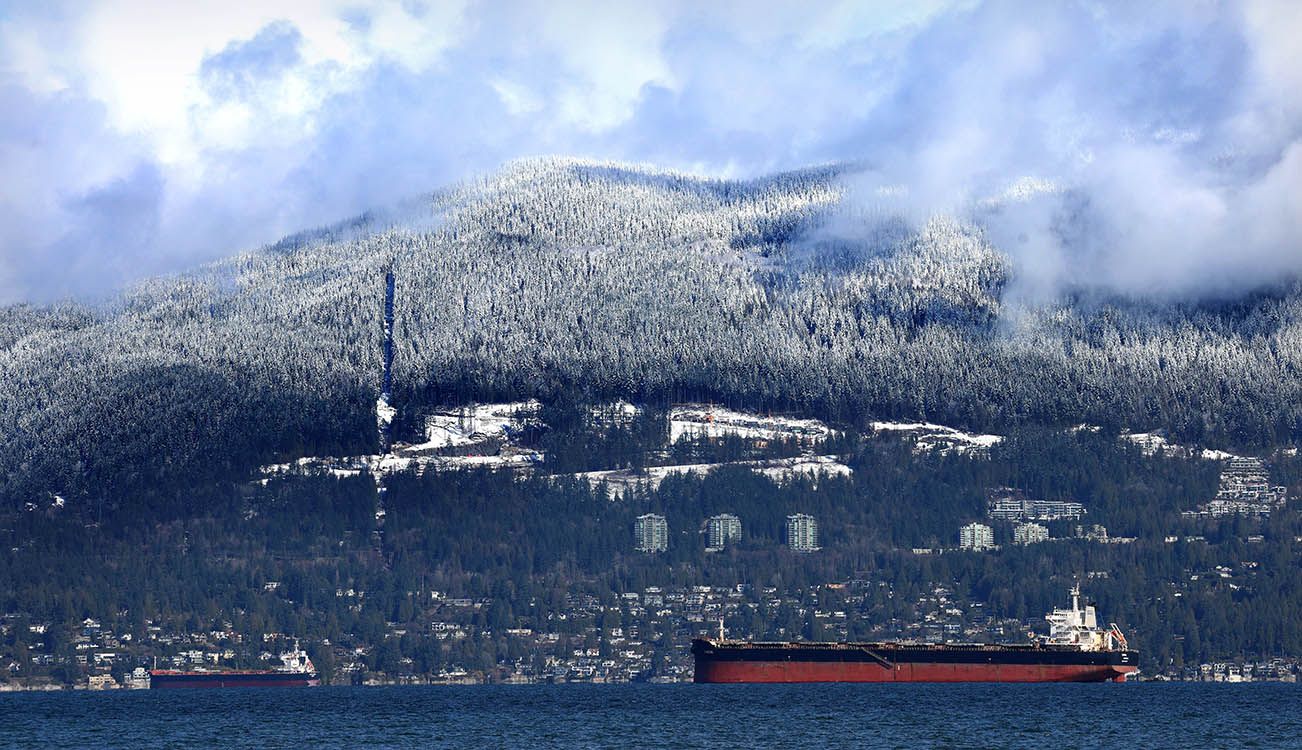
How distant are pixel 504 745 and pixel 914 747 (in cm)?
3203

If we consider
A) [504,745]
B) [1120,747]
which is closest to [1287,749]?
[1120,747]

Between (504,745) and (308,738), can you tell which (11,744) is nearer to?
(308,738)

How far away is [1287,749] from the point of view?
551 feet

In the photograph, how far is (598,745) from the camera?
174 meters

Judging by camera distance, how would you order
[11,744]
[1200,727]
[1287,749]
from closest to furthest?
[1287,749] → [11,744] → [1200,727]

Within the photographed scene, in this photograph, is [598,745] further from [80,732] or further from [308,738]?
[80,732]

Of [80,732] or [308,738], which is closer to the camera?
[308,738]

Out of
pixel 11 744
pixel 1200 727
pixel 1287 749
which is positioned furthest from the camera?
pixel 1200 727

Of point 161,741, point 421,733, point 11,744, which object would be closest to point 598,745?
point 421,733

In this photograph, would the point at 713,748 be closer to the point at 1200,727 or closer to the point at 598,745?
the point at 598,745

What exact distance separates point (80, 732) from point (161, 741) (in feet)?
60.6

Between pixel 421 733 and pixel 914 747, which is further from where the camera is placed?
pixel 421 733

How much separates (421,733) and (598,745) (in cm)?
2161

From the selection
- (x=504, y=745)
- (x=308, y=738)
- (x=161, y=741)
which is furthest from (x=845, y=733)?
(x=161, y=741)
